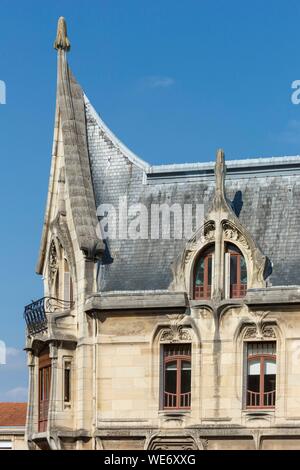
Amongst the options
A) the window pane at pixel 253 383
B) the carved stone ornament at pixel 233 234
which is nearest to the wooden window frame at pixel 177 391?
the window pane at pixel 253 383

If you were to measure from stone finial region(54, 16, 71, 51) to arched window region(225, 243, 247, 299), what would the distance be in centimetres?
1056

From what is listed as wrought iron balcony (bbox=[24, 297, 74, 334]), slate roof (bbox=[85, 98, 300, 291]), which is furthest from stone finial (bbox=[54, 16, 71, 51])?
wrought iron balcony (bbox=[24, 297, 74, 334])

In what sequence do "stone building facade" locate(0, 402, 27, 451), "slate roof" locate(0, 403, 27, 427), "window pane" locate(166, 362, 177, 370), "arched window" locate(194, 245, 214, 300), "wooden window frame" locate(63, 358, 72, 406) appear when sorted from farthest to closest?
"slate roof" locate(0, 403, 27, 427), "stone building facade" locate(0, 402, 27, 451), "wooden window frame" locate(63, 358, 72, 406), "arched window" locate(194, 245, 214, 300), "window pane" locate(166, 362, 177, 370)

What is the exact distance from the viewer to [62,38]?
58156 mm

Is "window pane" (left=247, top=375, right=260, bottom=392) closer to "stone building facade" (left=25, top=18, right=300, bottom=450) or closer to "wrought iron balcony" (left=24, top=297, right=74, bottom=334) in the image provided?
"stone building facade" (left=25, top=18, right=300, bottom=450)

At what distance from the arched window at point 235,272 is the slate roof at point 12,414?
2702cm

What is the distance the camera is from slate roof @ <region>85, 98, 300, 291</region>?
53844 millimetres

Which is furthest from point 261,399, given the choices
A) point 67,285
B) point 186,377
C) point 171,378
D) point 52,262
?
point 52,262

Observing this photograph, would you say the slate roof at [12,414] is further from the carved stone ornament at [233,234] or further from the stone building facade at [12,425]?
the carved stone ornament at [233,234]

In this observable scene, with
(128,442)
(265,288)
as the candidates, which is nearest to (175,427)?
(128,442)

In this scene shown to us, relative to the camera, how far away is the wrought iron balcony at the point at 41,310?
183ft

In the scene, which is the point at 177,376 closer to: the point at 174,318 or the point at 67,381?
the point at 174,318

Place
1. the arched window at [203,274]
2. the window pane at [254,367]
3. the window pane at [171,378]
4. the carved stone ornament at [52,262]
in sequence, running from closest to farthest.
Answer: the window pane at [254,367], the window pane at [171,378], the arched window at [203,274], the carved stone ornament at [52,262]

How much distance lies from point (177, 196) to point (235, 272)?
4385 millimetres
